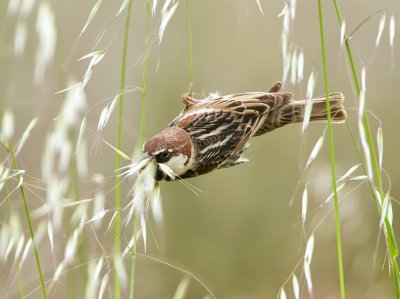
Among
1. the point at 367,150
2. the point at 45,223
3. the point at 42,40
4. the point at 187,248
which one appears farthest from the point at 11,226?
the point at 187,248

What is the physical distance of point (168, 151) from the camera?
0.47m

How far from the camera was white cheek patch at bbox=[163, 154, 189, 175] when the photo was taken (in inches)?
18.6

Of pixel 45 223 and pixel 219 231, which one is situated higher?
pixel 45 223

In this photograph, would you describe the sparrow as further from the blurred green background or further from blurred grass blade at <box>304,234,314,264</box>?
the blurred green background

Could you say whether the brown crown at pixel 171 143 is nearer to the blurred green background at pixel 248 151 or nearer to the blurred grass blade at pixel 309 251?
the blurred grass blade at pixel 309 251

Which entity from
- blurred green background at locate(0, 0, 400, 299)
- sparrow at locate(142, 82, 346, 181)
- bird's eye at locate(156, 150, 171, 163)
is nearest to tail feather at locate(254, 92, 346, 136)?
A: sparrow at locate(142, 82, 346, 181)

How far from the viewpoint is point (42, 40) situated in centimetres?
50

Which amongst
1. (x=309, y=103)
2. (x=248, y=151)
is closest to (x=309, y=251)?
(x=309, y=103)

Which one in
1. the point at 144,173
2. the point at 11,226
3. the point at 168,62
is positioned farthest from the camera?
the point at 168,62

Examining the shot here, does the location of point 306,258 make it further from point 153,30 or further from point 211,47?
point 211,47

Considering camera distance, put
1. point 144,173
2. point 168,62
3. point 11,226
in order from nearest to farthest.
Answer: point 144,173 → point 11,226 → point 168,62

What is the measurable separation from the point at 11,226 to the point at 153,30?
205 millimetres

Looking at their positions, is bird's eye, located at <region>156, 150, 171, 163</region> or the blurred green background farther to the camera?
the blurred green background

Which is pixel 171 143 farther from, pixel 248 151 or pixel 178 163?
pixel 248 151
